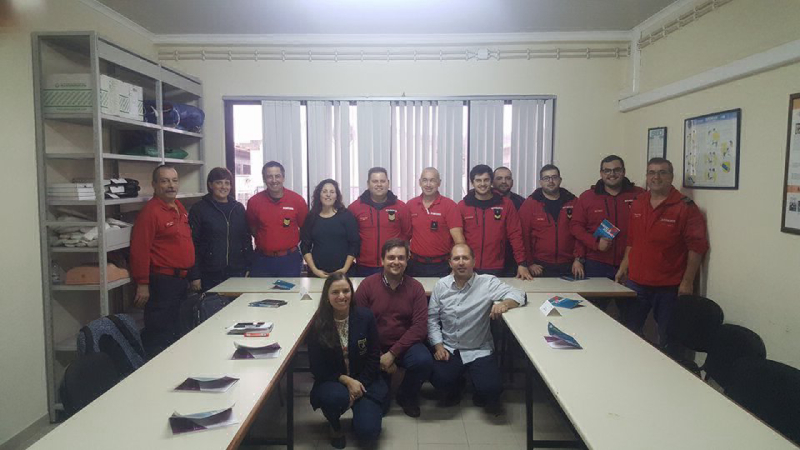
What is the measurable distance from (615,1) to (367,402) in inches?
142

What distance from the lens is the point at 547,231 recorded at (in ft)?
13.3

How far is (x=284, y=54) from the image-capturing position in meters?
4.77

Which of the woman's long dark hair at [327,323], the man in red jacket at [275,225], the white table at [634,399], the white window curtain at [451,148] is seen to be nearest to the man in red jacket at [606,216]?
the white window curtain at [451,148]

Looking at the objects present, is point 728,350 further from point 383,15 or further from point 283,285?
point 383,15

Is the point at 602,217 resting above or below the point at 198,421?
above

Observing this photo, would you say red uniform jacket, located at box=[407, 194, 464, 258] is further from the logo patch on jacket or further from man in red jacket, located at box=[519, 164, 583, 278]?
the logo patch on jacket

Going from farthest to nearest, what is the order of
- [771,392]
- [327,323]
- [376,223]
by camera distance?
[376,223] < [327,323] < [771,392]

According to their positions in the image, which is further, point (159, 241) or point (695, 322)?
point (159, 241)

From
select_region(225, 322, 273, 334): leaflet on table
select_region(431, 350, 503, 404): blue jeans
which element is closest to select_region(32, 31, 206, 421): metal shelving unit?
select_region(225, 322, 273, 334): leaflet on table

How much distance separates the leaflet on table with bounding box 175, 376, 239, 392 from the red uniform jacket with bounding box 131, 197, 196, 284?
182cm

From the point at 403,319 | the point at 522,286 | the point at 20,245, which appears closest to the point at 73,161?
the point at 20,245

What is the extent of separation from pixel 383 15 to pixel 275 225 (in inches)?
81.4

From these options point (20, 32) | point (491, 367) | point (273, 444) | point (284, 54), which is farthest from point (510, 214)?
point (20, 32)

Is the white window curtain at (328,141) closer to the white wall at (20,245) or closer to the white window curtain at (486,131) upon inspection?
the white window curtain at (486,131)
